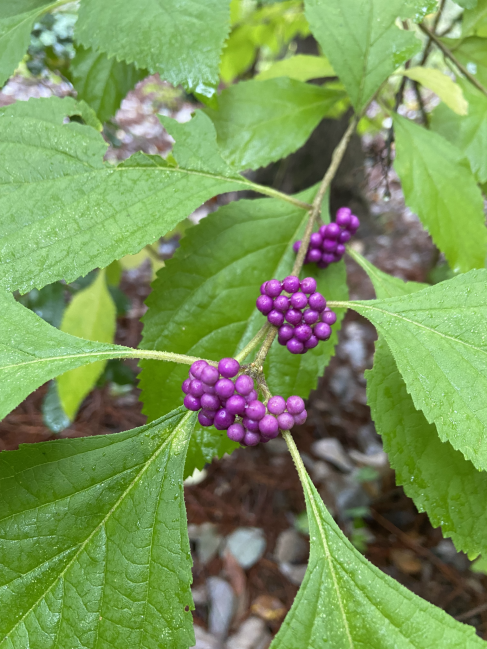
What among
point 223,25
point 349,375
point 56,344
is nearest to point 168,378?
point 56,344

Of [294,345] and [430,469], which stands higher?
[294,345]

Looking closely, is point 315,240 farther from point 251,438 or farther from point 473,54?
point 473,54

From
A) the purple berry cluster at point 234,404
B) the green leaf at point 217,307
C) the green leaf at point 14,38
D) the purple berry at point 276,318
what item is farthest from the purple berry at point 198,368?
the green leaf at point 14,38

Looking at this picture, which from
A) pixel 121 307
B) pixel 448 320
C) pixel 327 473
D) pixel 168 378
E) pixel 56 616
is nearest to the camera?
pixel 56 616

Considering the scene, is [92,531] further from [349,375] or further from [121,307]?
[349,375]

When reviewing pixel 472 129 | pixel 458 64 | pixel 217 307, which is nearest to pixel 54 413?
pixel 217 307

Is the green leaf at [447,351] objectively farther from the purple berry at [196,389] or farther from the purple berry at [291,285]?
the purple berry at [196,389]
